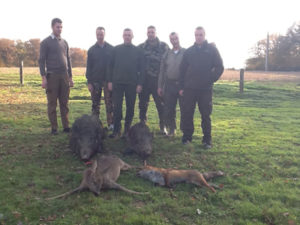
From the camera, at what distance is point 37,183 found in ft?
17.3

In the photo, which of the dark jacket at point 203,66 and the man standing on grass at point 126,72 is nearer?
the dark jacket at point 203,66

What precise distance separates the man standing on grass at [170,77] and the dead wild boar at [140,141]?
1.07 meters

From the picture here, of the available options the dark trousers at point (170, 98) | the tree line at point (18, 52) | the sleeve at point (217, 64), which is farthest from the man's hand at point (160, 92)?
the tree line at point (18, 52)

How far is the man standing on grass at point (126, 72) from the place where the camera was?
301 inches

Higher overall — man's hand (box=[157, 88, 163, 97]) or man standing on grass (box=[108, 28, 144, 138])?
man standing on grass (box=[108, 28, 144, 138])

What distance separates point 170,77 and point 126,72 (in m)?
1.18

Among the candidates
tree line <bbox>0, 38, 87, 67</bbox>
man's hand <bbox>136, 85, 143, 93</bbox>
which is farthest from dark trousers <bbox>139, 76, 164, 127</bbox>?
tree line <bbox>0, 38, 87, 67</bbox>

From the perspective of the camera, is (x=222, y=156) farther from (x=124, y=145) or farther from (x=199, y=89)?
(x=124, y=145)

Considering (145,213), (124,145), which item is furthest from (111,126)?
(145,213)

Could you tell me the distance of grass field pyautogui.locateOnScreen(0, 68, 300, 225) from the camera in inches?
170

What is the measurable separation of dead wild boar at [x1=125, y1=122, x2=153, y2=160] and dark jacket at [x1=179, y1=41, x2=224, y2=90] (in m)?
1.54

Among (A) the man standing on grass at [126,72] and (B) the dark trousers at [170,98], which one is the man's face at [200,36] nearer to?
(B) the dark trousers at [170,98]

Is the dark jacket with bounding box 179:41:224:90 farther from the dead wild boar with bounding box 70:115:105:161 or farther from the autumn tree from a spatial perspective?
the autumn tree

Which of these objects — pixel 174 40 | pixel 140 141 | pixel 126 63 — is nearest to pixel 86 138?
pixel 140 141
